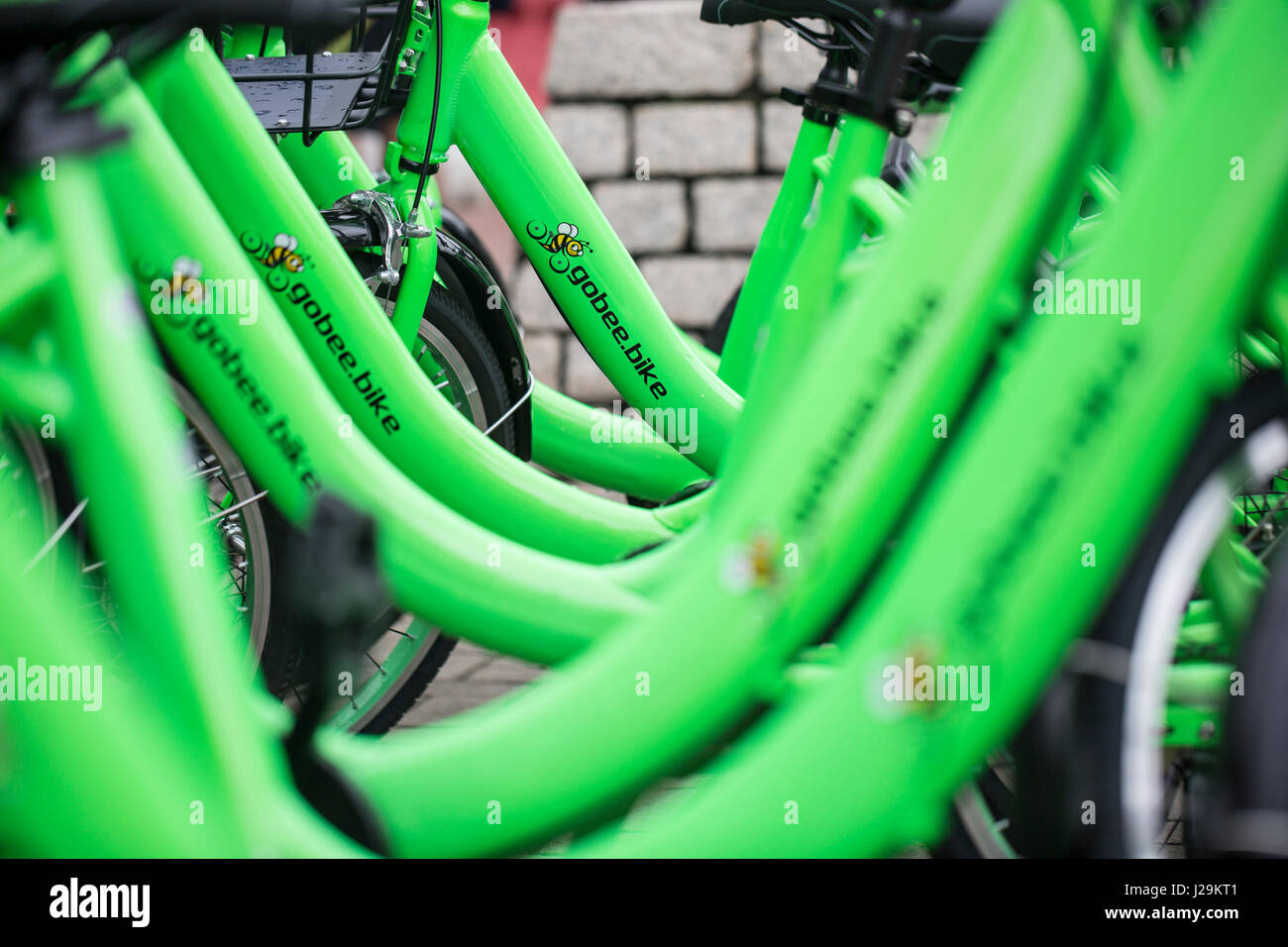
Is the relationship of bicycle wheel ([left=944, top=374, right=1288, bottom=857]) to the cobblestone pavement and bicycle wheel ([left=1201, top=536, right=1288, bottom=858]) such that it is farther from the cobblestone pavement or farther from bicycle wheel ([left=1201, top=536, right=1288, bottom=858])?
the cobblestone pavement

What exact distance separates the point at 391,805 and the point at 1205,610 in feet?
3.12

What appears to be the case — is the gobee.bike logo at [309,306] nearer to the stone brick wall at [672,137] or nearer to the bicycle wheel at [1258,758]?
the bicycle wheel at [1258,758]

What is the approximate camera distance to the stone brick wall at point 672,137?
4012 mm

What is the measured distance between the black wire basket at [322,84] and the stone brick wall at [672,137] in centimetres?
219

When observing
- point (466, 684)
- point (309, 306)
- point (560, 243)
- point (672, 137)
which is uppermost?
point (672, 137)

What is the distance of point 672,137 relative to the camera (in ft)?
13.4

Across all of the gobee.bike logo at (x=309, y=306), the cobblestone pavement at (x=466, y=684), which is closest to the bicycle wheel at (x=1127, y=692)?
the gobee.bike logo at (x=309, y=306)

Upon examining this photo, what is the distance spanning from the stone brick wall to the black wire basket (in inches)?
86.2

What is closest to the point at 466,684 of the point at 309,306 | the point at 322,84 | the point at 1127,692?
the point at 322,84

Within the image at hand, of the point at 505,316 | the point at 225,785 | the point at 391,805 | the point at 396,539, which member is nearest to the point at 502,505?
the point at 396,539

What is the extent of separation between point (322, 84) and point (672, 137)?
2320mm

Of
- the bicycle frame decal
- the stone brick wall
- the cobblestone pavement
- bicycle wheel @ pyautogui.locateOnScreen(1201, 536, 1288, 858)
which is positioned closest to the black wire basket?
the bicycle frame decal

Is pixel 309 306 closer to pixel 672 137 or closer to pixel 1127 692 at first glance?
pixel 1127 692
